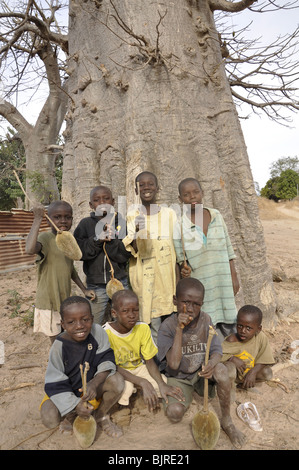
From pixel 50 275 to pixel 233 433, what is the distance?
157 centimetres

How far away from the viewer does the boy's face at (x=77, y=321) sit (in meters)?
1.92

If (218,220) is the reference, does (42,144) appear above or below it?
above

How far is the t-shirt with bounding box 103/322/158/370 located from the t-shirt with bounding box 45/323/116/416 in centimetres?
10

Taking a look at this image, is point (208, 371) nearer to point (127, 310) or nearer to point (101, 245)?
point (127, 310)

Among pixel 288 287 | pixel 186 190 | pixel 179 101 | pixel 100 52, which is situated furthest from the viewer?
pixel 288 287

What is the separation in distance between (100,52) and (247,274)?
9.63 feet

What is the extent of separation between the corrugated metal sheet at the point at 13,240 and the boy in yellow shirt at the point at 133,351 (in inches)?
231

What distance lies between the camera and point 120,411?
81.5 inches

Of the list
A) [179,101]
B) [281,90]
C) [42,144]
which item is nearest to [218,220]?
[179,101]

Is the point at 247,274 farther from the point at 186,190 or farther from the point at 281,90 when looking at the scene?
the point at 281,90

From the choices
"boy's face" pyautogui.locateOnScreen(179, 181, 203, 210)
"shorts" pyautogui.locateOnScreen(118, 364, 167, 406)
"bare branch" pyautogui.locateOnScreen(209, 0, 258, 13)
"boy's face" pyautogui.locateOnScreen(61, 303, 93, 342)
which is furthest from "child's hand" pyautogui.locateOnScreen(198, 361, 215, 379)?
"bare branch" pyautogui.locateOnScreen(209, 0, 258, 13)

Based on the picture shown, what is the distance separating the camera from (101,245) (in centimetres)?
234

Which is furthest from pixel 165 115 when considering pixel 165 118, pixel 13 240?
pixel 13 240

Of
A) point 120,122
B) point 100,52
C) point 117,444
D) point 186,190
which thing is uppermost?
point 100,52
